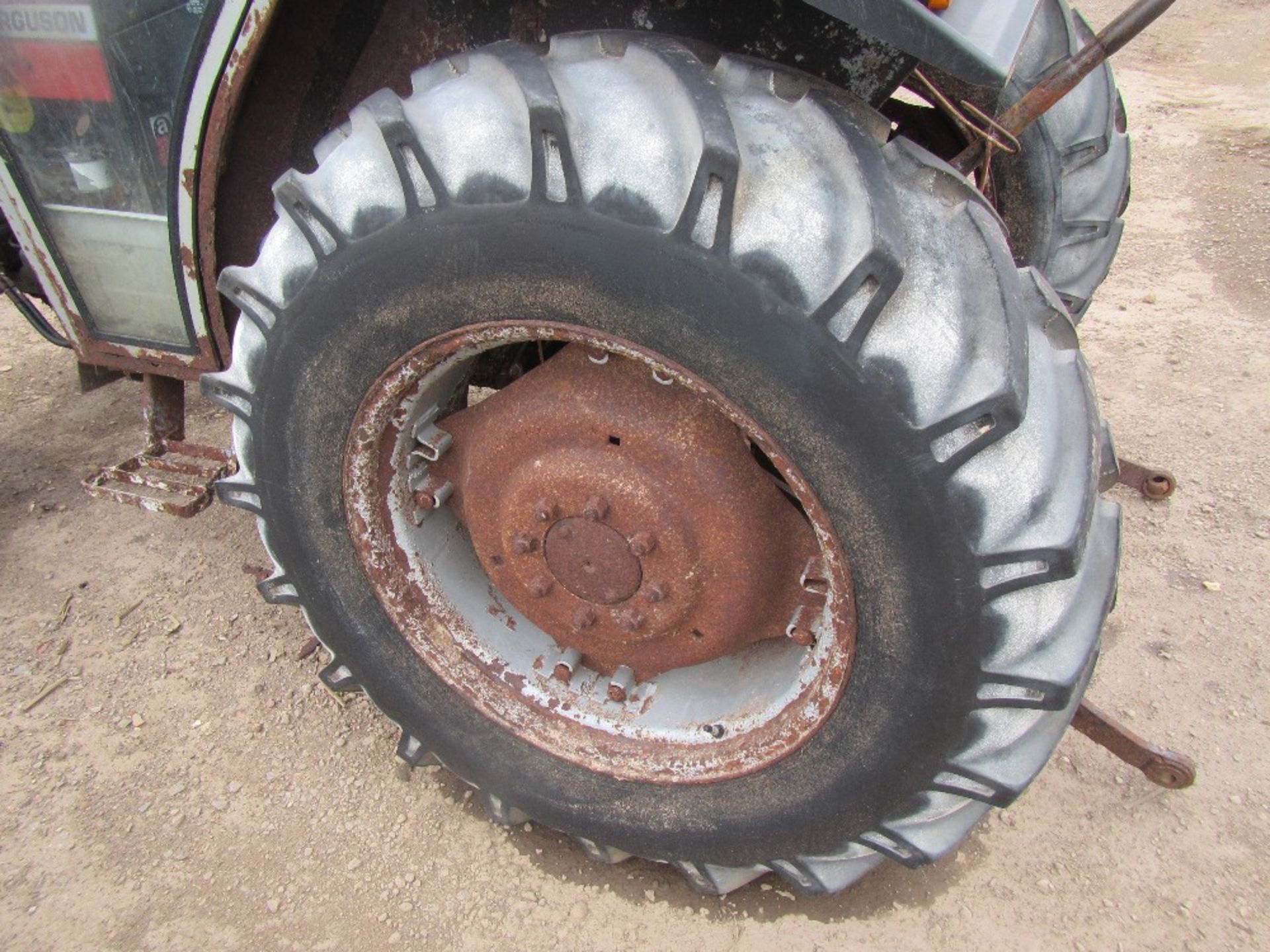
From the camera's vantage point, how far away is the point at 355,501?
1.66 m

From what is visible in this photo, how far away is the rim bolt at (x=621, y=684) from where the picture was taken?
5.87ft

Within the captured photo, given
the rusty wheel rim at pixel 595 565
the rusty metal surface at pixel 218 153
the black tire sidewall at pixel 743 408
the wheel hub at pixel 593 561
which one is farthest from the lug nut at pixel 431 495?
the rusty metal surface at pixel 218 153

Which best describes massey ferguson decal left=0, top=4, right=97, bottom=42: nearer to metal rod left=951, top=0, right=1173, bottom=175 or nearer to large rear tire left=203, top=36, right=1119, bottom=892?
large rear tire left=203, top=36, right=1119, bottom=892

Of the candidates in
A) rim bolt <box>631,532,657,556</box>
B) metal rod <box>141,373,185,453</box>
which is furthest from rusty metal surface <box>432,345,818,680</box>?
metal rod <box>141,373,185,453</box>

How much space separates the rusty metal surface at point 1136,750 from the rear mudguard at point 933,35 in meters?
1.25

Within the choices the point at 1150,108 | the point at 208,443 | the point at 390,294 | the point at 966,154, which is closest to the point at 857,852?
the point at 390,294

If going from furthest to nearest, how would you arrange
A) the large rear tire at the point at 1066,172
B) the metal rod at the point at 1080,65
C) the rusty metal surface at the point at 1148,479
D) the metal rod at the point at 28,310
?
the rusty metal surface at the point at 1148,479 → the metal rod at the point at 28,310 → the large rear tire at the point at 1066,172 → the metal rod at the point at 1080,65

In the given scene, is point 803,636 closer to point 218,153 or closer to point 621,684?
point 621,684

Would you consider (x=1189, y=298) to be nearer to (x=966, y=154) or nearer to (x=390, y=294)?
(x=966, y=154)

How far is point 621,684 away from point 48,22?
167 centimetres

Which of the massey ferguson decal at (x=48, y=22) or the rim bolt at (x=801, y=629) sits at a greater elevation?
the massey ferguson decal at (x=48, y=22)

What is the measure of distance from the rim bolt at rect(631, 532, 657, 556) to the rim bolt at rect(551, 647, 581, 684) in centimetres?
37

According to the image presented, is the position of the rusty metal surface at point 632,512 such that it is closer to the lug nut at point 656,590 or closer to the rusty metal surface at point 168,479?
the lug nut at point 656,590

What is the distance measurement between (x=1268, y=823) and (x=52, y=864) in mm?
2582
